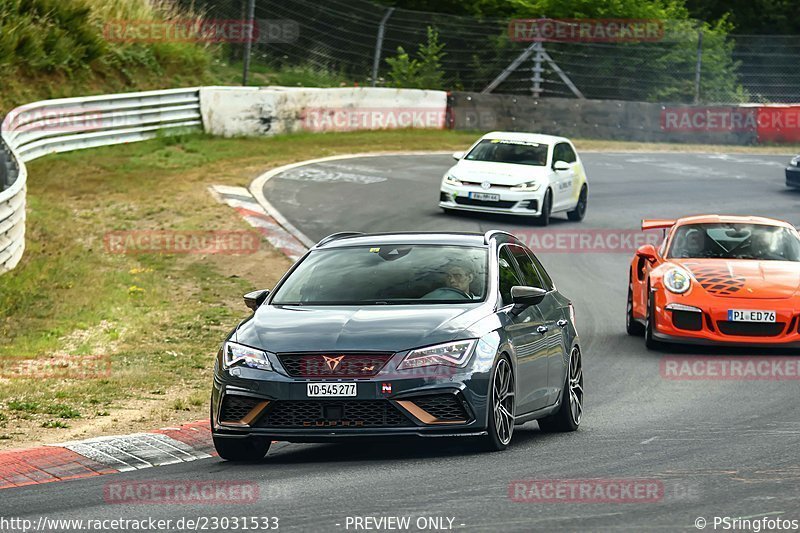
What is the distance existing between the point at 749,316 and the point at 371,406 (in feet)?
24.1

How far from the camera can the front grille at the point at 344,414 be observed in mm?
8945

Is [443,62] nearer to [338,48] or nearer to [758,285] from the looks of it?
[338,48]

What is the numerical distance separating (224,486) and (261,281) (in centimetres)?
1105

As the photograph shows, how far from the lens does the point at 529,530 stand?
692cm

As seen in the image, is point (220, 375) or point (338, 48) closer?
point (220, 375)

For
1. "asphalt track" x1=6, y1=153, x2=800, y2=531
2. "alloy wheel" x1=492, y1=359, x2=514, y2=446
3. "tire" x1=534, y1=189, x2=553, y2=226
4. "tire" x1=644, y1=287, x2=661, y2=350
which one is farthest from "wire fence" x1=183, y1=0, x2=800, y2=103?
"alloy wheel" x1=492, y1=359, x2=514, y2=446

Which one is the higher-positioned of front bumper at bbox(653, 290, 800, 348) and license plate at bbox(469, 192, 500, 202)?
front bumper at bbox(653, 290, 800, 348)

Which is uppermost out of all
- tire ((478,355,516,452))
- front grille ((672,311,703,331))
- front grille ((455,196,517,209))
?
tire ((478,355,516,452))

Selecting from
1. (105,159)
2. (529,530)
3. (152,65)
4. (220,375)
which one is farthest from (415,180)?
(529,530)

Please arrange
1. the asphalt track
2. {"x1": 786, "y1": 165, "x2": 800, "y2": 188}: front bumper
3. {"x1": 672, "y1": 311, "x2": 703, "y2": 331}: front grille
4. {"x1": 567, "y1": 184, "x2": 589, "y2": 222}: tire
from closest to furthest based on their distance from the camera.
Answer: the asphalt track → {"x1": 672, "y1": 311, "x2": 703, "y2": 331}: front grille → {"x1": 567, "y1": 184, "x2": 589, "y2": 222}: tire → {"x1": 786, "y1": 165, "x2": 800, "y2": 188}: front bumper

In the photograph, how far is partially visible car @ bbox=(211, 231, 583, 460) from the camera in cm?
895

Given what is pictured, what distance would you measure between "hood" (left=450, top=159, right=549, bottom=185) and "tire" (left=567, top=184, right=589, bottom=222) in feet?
4.49

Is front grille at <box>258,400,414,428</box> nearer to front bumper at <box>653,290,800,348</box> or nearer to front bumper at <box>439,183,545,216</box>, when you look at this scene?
front bumper at <box>653,290,800,348</box>

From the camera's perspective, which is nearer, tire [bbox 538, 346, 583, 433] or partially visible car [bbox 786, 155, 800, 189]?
tire [bbox 538, 346, 583, 433]
